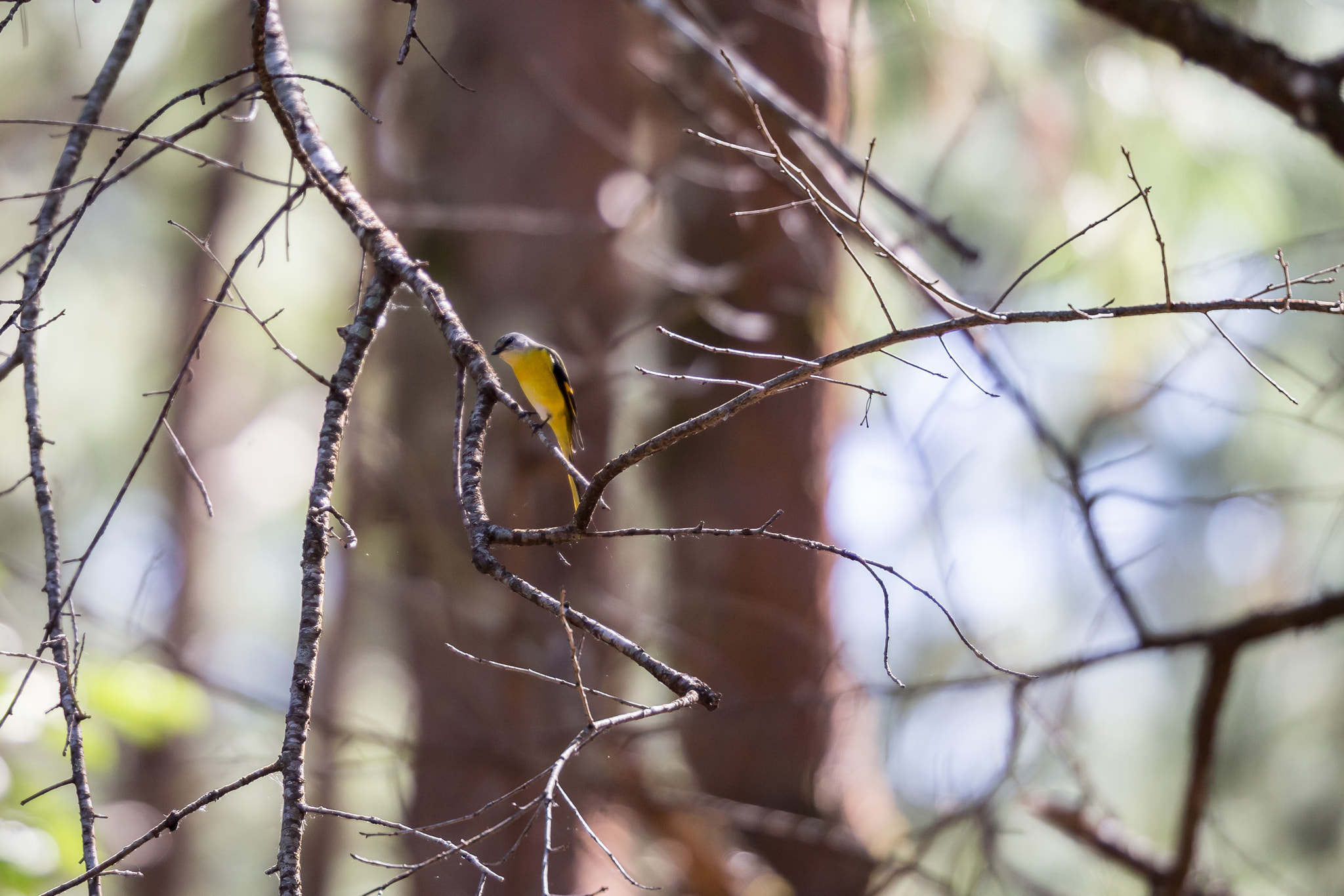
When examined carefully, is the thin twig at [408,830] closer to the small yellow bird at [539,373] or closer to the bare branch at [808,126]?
the small yellow bird at [539,373]

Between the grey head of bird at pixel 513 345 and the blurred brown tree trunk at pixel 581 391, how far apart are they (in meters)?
0.57

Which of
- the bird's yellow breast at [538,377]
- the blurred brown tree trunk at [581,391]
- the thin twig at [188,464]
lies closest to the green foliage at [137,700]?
the blurred brown tree trunk at [581,391]

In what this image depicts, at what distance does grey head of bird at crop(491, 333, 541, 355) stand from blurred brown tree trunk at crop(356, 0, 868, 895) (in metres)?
0.57

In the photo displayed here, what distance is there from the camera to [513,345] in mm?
2982

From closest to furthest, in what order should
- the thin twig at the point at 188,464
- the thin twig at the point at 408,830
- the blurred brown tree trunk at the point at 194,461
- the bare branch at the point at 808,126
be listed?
the thin twig at the point at 408,830
the thin twig at the point at 188,464
the bare branch at the point at 808,126
the blurred brown tree trunk at the point at 194,461

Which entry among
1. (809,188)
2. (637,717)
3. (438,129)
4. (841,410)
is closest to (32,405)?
(637,717)

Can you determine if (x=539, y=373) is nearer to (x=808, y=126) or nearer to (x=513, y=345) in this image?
(x=513, y=345)

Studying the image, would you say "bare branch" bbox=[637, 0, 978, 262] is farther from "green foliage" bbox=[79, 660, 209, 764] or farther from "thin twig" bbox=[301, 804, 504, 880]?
"green foliage" bbox=[79, 660, 209, 764]

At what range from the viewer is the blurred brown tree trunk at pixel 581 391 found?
3879 millimetres

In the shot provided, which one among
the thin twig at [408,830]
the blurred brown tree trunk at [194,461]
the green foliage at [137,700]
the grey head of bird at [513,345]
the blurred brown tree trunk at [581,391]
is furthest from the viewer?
the blurred brown tree trunk at [194,461]

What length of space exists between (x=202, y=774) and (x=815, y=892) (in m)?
2.52

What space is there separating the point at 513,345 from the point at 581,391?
1134mm

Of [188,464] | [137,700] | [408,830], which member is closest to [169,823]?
[408,830]

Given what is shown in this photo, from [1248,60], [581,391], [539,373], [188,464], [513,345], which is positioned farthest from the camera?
[581,391]
